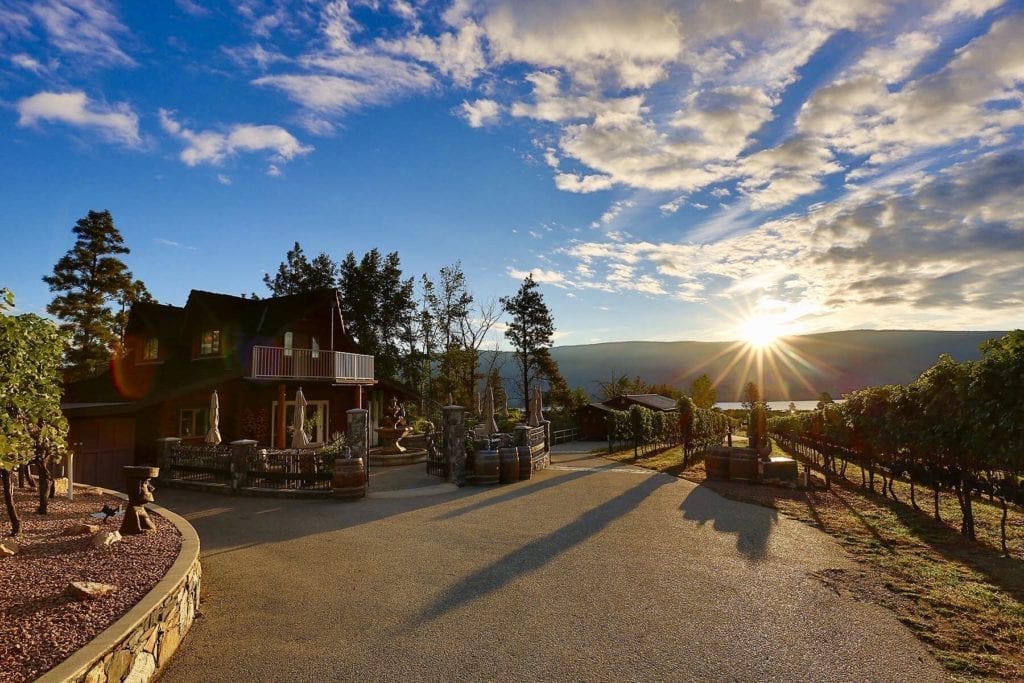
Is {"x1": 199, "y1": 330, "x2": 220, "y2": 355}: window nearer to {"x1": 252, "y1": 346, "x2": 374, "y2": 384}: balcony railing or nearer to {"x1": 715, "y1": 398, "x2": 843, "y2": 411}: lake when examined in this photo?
{"x1": 252, "y1": 346, "x2": 374, "y2": 384}: balcony railing

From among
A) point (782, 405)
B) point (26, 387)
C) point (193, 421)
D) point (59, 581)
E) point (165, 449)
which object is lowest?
point (782, 405)

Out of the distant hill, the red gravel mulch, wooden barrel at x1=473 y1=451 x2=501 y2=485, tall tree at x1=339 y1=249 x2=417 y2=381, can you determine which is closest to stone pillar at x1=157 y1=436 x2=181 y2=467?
the red gravel mulch

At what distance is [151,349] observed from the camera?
23.7 metres

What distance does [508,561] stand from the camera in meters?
7.61

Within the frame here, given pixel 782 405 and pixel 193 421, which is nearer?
pixel 193 421

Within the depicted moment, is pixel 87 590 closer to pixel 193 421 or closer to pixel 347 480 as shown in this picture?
pixel 347 480

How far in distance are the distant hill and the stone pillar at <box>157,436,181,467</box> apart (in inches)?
5674

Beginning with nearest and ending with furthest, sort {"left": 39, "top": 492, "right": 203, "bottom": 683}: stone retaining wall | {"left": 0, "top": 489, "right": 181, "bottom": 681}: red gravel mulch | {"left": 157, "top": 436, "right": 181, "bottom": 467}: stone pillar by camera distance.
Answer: {"left": 39, "top": 492, "right": 203, "bottom": 683}: stone retaining wall, {"left": 0, "top": 489, "right": 181, "bottom": 681}: red gravel mulch, {"left": 157, "top": 436, "right": 181, "bottom": 467}: stone pillar

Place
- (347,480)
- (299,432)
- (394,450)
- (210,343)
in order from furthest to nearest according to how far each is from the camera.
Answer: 1. (210,343)
2. (394,450)
3. (299,432)
4. (347,480)

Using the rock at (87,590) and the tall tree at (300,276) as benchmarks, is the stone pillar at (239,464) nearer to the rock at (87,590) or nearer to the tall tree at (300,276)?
the rock at (87,590)

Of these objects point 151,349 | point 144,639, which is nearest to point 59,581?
point 144,639

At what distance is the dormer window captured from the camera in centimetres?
2338

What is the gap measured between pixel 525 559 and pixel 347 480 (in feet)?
20.1

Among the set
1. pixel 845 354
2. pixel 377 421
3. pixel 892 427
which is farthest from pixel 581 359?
pixel 892 427
